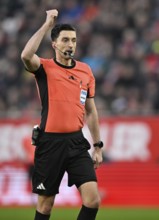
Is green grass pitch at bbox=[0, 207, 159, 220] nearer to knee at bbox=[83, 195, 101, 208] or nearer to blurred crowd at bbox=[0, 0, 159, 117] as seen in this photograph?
blurred crowd at bbox=[0, 0, 159, 117]

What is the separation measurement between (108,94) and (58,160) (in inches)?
362

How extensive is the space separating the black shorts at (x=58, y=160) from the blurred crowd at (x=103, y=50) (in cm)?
797

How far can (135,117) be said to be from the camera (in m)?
16.0

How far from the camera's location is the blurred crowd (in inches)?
683

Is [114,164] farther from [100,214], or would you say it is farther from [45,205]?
[45,205]

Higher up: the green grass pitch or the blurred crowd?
the blurred crowd

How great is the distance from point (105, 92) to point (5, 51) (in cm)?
372

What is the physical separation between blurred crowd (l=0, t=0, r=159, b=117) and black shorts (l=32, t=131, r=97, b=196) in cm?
797

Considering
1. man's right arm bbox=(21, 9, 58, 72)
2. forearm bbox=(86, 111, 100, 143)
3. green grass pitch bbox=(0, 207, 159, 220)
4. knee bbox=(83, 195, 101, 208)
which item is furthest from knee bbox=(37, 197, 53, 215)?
green grass pitch bbox=(0, 207, 159, 220)

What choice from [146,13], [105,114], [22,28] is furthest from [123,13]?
[105,114]

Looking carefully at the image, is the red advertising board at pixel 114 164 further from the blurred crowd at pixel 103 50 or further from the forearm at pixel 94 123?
the forearm at pixel 94 123

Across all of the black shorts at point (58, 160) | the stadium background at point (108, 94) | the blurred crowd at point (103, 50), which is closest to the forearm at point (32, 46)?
the black shorts at point (58, 160)

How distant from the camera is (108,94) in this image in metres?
17.5

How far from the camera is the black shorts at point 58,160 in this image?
841 centimetres
